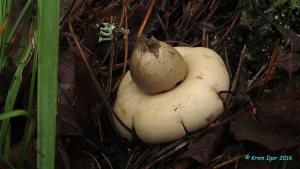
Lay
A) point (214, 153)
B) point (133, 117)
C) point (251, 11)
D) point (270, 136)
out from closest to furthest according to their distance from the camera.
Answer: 1. point (270, 136)
2. point (214, 153)
3. point (133, 117)
4. point (251, 11)

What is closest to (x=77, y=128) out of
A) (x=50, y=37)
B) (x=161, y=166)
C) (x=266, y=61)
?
(x=161, y=166)

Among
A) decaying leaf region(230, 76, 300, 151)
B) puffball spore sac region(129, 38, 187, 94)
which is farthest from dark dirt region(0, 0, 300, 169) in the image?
puffball spore sac region(129, 38, 187, 94)

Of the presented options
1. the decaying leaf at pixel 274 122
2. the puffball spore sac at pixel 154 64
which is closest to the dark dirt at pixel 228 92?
the decaying leaf at pixel 274 122

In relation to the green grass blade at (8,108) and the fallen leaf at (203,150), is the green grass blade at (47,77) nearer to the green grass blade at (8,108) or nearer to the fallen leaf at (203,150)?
the green grass blade at (8,108)

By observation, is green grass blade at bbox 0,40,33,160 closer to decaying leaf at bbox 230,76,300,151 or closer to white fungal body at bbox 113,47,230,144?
white fungal body at bbox 113,47,230,144

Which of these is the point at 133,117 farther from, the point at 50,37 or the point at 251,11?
the point at 251,11

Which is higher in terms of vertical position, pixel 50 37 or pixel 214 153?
pixel 50 37
